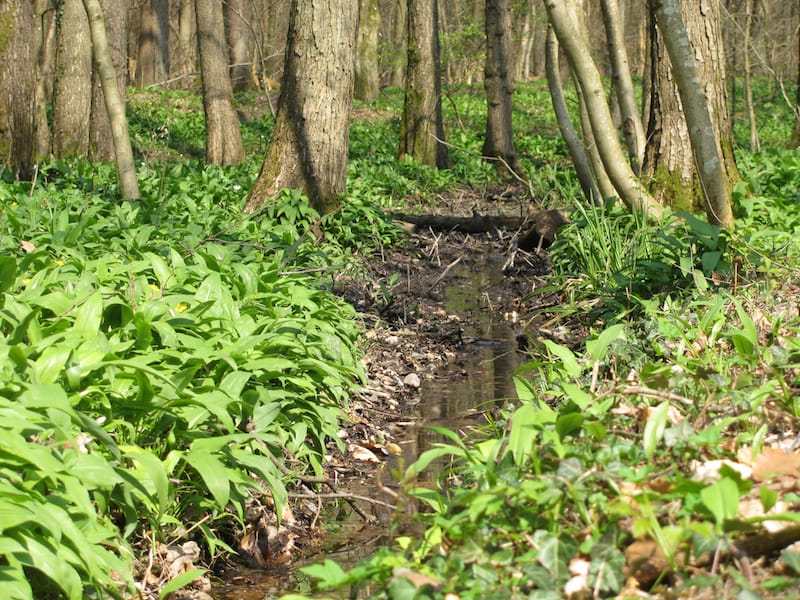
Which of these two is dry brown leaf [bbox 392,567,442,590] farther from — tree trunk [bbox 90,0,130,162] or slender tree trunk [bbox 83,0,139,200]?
tree trunk [bbox 90,0,130,162]

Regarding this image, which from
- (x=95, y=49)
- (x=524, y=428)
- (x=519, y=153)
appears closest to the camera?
(x=524, y=428)

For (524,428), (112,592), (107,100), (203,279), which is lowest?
(112,592)

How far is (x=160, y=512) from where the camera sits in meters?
3.10

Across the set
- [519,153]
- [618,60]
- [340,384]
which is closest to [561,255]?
[618,60]

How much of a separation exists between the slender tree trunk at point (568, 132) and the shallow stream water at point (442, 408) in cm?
129

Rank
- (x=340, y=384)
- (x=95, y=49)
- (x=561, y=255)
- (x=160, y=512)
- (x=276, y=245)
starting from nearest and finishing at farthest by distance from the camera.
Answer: (x=160, y=512), (x=340, y=384), (x=276, y=245), (x=95, y=49), (x=561, y=255)

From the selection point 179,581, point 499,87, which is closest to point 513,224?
point 499,87

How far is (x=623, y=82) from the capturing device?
796cm

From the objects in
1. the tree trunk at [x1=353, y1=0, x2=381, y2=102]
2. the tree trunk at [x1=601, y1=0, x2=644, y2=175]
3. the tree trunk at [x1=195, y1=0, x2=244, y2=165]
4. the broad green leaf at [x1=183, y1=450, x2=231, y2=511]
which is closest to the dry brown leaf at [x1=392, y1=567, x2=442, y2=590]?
the broad green leaf at [x1=183, y1=450, x2=231, y2=511]

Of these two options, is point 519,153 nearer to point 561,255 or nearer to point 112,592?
point 561,255

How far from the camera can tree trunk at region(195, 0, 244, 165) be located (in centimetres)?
1329

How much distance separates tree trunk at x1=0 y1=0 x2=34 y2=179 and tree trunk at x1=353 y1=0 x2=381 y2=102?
15.7 m

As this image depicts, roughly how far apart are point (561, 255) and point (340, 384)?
3933mm

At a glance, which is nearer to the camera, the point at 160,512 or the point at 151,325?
the point at 160,512
